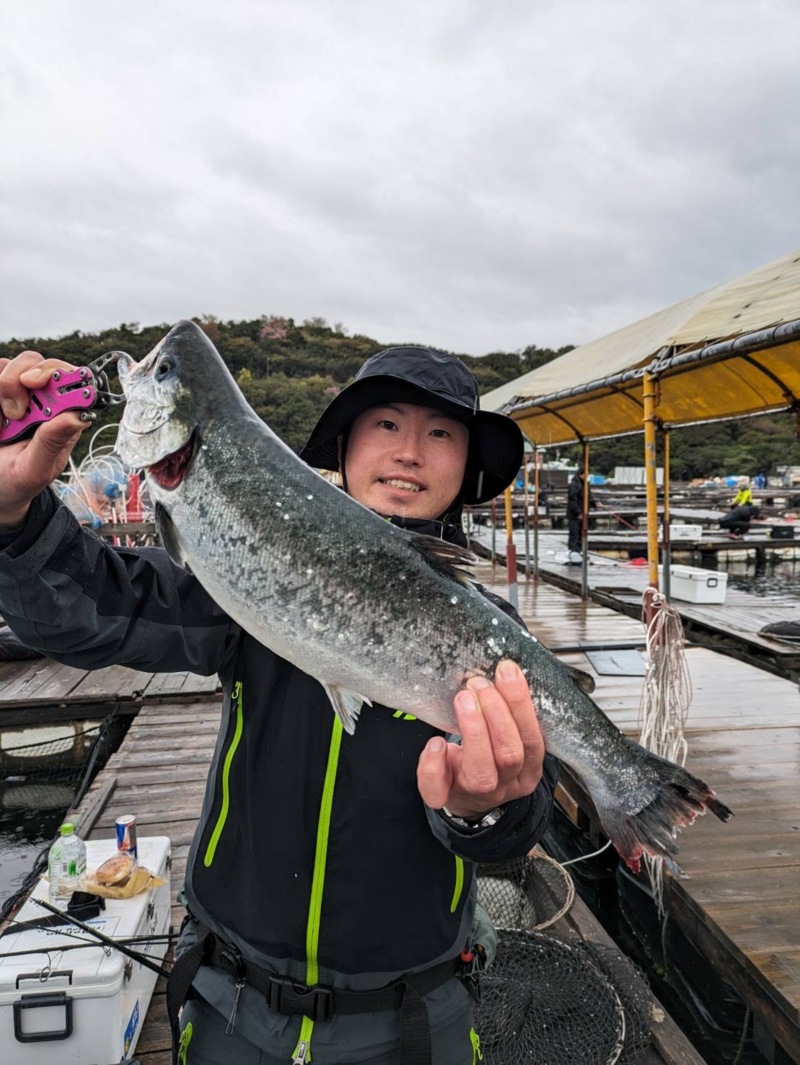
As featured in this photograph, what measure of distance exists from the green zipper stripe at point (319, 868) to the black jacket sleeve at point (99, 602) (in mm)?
549

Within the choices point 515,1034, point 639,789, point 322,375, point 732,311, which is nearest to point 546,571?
point 732,311

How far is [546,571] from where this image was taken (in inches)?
792

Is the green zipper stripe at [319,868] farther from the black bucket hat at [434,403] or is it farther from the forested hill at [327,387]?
the forested hill at [327,387]

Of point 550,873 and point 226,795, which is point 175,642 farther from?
point 550,873

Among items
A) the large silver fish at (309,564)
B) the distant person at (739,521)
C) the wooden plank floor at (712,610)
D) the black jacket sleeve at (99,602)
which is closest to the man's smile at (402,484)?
the large silver fish at (309,564)

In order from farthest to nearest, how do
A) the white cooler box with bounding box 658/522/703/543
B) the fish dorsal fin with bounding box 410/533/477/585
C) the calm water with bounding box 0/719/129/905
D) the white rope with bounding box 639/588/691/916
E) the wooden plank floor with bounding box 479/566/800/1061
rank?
the white cooler box with bounding box 658/522/703/543
the calm water with bounding box 0/719/129/905
the white rope with bounding box 639/588/691/916
the wooden plank floor with bounding box 479/566/800/1061
the fish dorsal fin with bounding box 410/533/477/585

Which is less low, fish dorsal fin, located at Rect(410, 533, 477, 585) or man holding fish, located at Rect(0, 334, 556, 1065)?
fish dorsal fin, located at Rect(410, 533, 477, 585)

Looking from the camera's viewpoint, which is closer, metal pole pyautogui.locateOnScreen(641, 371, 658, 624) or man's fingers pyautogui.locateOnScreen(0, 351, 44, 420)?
man's fingers pyautogui.locateOnScreen(0, 351, 44, 420)

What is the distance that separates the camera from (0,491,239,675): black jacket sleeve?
193cm

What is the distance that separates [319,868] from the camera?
2160 mm

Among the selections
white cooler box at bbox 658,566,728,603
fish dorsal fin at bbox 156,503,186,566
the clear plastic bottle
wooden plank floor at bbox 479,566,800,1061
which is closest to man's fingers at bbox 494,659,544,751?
fish dorsal fin at bbox 156,503,186,566

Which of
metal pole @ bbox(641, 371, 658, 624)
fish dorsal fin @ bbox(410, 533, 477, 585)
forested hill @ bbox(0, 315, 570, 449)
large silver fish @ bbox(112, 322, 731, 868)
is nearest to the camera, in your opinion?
large silver fish @ bbox(112, 322, 731, 868)

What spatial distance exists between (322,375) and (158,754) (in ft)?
234

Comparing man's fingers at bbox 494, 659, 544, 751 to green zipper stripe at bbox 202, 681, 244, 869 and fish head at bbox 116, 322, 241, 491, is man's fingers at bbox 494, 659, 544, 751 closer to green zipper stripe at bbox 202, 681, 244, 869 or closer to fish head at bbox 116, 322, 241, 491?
green zipper stripe at bbox 202, 681, 244, 869
